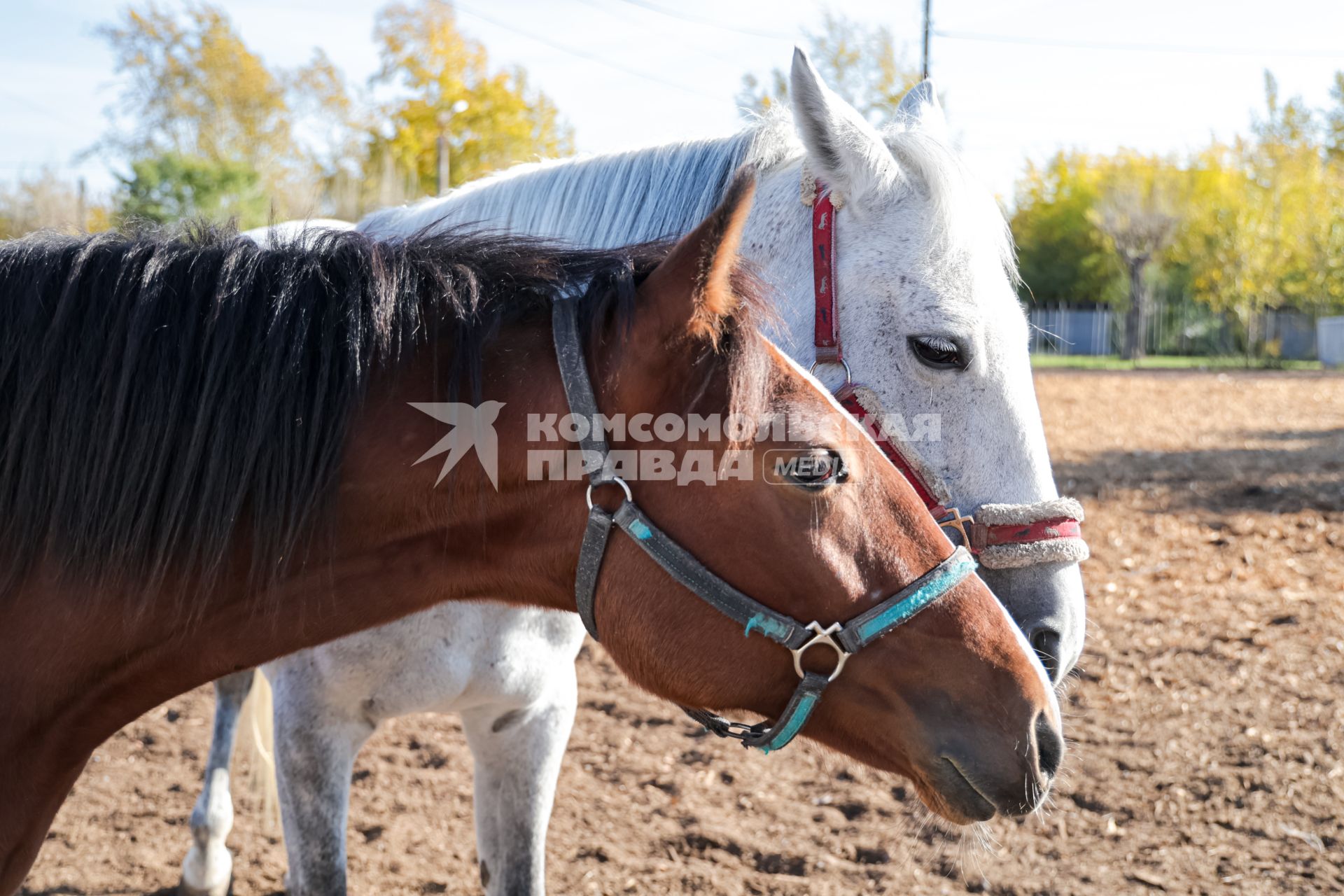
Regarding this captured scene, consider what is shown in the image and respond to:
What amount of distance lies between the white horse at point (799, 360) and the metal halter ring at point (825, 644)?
2.31 ft

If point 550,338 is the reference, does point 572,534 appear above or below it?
below

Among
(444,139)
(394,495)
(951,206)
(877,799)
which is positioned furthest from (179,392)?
(444,139)

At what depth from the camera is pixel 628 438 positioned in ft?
4.91

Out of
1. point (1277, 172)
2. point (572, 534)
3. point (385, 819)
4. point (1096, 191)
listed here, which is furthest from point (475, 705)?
point (1096, 191)

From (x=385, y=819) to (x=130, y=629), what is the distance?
2.80 m

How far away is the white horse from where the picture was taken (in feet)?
7.06

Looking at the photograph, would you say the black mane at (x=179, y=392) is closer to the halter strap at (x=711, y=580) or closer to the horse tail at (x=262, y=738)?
the halter strap at (x=711, y=580)

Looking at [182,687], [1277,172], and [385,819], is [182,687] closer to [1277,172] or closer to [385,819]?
[385,819]

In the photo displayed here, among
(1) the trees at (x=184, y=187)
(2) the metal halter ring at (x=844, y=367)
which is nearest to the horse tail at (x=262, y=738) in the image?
(2) the metal halter ring at (x=844, y=367)

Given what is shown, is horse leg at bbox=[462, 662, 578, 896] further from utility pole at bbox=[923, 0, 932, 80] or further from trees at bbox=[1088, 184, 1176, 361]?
trees at bbox=[1088, 184, 1176, 361]
